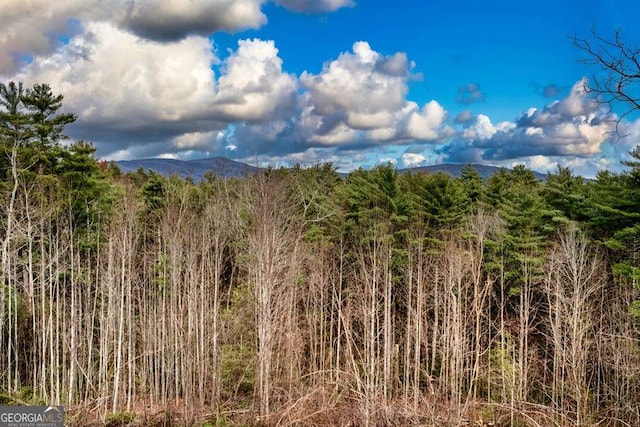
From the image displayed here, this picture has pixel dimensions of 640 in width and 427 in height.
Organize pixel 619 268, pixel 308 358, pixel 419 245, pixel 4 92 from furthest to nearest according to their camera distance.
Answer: pixel 308 358 < pixel 419 245 < pixel 4 92 < pixel 619 268

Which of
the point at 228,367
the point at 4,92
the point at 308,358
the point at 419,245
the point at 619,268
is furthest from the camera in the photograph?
the point at 308,358

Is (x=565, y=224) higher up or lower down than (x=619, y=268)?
higher up

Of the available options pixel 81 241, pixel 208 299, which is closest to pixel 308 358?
pixel 208 299

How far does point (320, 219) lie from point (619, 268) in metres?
14.5

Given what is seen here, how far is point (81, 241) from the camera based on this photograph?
2455cm

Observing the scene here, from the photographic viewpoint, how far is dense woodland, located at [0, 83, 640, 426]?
19.3m

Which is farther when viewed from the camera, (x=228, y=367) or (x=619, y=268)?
(x=228, y=367)

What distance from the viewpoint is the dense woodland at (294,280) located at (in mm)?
19297

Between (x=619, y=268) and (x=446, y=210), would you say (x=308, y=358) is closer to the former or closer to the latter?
(x=446, y=210)

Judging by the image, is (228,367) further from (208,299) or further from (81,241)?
(81,241)

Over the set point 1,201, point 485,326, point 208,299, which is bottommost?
point 485,326

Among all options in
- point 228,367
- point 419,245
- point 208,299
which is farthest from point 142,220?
point 419,245

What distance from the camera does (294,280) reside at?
23219 millimetres

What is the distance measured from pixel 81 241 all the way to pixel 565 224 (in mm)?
24200
